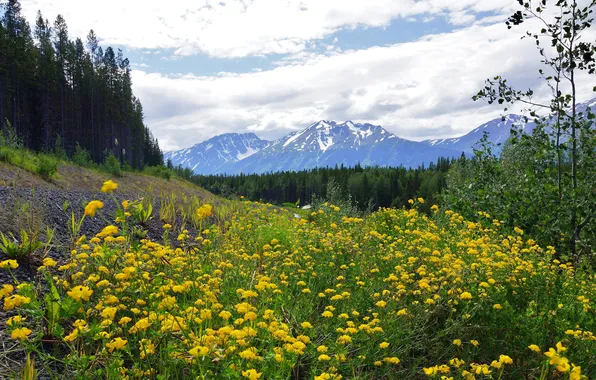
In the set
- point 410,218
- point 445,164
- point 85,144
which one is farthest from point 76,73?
point 445,164

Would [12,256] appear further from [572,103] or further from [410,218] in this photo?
[572,103]

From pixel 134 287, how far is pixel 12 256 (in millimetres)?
1477

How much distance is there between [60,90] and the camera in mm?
43781

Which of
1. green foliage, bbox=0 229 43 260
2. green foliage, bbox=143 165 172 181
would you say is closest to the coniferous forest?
green foliage, bbox=143 165 172 181

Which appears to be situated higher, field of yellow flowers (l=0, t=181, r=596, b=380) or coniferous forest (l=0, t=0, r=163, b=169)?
coniferous forest (l=0, t=0, r=163, b=169)

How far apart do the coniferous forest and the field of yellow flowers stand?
35.8 m

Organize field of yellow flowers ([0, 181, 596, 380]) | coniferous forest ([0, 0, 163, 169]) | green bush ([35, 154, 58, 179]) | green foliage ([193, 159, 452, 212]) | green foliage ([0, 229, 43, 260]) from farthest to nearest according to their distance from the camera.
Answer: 1. green foliage ([193, 159, 452, 212])
2. coniferous forest ([0, 0, 163, 169])
3. green bush ([35, 154, 58, 179])
4. green foliage ([0, 229, 43, 260])
5. field of yellow flowers ([0, 181, 596, 380])

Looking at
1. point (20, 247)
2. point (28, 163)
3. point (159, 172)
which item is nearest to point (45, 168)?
point (28, 163)

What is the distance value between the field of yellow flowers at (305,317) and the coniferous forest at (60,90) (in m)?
35.8

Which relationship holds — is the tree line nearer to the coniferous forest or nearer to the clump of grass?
the coniferous forest

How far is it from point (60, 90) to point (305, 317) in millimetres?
49817

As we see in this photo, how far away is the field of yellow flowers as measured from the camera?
2.44m

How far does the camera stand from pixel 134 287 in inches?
125

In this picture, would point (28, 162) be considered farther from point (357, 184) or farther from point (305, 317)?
point (357, 184)
